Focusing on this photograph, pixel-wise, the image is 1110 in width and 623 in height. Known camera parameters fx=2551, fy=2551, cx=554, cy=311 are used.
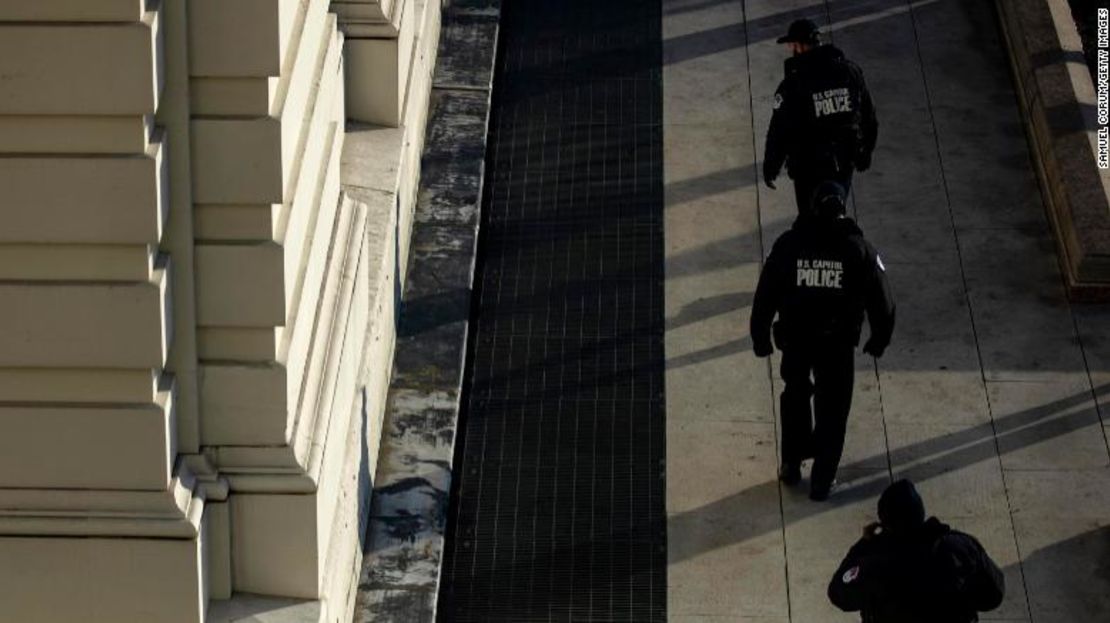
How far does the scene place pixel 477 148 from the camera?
17203 millimetres

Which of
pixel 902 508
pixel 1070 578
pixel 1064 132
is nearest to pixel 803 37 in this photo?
pixel 1064 132

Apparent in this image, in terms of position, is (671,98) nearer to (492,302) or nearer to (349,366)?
(492,302)

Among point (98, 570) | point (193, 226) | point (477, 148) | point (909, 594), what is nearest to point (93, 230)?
point (193, 226)

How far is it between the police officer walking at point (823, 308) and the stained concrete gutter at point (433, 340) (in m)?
2.00

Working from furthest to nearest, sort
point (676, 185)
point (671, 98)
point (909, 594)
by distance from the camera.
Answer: point (671, 98), point (676, 185), point (909, 594)

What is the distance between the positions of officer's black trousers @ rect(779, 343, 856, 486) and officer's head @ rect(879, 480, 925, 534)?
6.57 ft

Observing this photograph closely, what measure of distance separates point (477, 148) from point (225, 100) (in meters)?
7.20

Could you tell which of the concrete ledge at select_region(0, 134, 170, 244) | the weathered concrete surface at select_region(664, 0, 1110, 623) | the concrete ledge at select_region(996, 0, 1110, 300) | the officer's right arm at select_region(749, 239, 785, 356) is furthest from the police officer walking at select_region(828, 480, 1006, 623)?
the concrete ledge at select_region(996, 0, 1110, 300)

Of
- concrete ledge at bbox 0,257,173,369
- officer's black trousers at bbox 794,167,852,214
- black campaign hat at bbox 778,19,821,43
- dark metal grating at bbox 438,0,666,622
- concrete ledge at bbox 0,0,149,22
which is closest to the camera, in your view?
concrete ledge at bbox 0,0,149,22

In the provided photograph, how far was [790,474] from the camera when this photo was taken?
551 inches

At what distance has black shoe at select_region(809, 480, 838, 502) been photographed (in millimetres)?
13875

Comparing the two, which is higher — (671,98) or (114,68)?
(114,68)

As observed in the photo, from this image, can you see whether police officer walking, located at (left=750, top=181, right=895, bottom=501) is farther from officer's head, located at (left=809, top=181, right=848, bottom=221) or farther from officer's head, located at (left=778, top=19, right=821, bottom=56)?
officer's head, located at (left=778, top=19, right=821, bottom=56)

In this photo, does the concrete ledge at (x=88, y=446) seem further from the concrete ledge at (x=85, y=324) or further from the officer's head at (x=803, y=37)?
the officer's head at (x=803, y=37)
